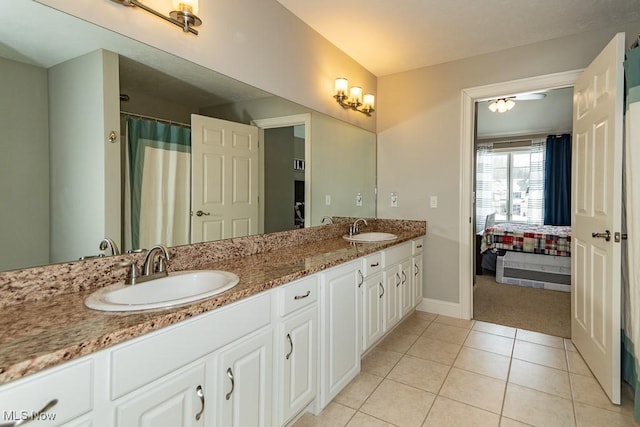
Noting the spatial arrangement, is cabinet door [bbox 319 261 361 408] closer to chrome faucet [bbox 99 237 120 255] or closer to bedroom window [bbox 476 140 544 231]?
chrome faucet [bbox 99 237 120 255]

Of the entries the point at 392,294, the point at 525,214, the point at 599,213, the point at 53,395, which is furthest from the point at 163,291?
the point at 525,214

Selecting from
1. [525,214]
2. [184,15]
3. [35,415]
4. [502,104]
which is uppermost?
A: [502,104]

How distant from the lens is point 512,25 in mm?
2438

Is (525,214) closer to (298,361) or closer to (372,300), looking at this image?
(372,300)

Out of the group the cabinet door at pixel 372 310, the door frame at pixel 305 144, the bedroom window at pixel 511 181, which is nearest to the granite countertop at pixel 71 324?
the door frame at pixel 305 144

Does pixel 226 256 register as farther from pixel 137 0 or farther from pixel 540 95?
pixel 540 95

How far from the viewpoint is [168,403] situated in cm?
100

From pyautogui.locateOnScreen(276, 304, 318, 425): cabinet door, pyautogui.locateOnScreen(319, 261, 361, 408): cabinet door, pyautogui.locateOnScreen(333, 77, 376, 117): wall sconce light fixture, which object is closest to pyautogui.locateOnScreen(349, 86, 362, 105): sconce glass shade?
pyautogui.locateOnScreen(333, 77, 376, 117): wall sconce light fixture

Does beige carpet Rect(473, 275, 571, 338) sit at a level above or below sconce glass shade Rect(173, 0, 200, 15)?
below

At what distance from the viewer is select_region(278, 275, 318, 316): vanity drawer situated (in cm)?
145

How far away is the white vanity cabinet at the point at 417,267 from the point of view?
9.76 feet

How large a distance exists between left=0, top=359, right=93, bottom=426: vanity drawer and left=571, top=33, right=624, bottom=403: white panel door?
7.91 feet

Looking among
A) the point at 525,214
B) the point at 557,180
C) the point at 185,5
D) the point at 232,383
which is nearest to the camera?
the point at 232,383

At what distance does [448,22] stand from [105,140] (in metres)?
2.35
